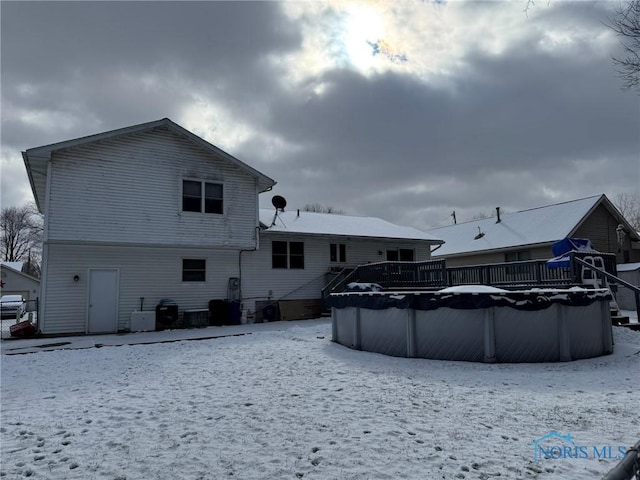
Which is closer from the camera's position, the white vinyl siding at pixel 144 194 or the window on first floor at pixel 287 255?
the white vinyl siding at pixel 144 194

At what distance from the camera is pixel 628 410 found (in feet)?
16.5

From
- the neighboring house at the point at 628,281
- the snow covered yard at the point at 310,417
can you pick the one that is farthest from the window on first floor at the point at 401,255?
the snow covered yard at the point at 310,417

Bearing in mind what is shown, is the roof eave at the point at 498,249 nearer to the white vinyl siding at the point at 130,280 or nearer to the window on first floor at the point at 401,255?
the window on first floor at the point at 401,255

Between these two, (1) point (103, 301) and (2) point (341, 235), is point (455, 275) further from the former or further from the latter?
(1) point (103, 301)

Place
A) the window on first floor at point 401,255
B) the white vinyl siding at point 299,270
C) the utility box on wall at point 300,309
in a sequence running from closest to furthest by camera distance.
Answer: the white vinyl siding at point 299,270
the utility box on wall at point 300,309
the window on first floor at point 401,255

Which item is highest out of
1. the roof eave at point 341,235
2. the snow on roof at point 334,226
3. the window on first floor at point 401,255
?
the snow on roof at point 334,226

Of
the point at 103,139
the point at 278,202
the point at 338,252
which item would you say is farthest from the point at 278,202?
the point at 103,139

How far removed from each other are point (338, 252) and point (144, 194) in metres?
8.95

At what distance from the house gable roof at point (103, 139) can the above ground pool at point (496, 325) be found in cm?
981

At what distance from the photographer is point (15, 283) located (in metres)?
36.7

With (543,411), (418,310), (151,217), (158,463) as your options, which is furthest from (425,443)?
(151,217)

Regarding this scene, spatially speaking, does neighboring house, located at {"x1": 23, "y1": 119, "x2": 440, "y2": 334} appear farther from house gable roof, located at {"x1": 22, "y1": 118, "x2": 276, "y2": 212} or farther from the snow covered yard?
the snow covered yard

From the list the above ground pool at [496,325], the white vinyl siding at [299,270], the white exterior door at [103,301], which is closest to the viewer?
the above ground pool at [496,325]

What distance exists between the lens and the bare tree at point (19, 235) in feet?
188
